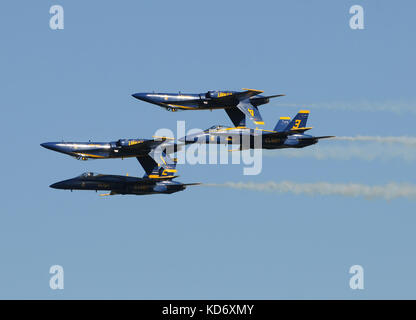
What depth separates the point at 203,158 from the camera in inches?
5674

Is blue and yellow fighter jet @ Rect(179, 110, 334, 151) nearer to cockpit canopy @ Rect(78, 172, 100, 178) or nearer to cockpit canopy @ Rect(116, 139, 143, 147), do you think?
cockpit canopy @ Rect(116, 139, 143, 147)

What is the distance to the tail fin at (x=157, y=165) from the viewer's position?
144 metres

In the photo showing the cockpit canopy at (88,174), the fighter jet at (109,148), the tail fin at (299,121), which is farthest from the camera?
the cockpit canopy at (88,174)

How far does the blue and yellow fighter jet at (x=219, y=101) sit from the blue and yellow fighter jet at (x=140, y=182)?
6.82 m

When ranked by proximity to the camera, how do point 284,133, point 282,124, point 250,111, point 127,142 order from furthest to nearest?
point 282,124 → point 250,111 → point 284,133 → point 127,142

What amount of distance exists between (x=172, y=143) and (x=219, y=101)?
7.91m

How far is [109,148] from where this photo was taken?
470 ft

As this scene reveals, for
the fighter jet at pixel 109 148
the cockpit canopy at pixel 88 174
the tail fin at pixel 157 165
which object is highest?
the fighter jet at pixel 109 148

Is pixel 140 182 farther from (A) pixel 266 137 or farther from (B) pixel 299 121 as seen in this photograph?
(B) pixel 299 121

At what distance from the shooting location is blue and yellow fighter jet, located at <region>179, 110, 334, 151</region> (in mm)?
142500

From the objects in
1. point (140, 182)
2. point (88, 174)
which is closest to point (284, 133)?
point (140, 182)

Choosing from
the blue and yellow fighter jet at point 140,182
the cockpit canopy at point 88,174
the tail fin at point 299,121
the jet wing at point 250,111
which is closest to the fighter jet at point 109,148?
the blue and yellow fighter jet at point 140,182

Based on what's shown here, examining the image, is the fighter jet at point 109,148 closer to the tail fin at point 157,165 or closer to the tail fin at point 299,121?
the tail fin at point 157,165

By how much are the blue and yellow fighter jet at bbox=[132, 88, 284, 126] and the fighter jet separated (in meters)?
5.57
